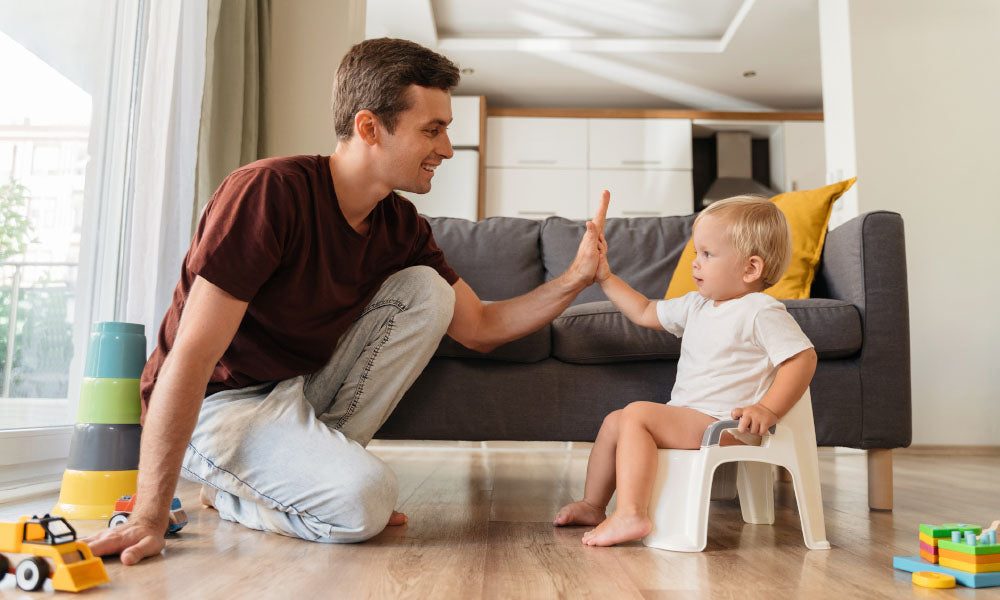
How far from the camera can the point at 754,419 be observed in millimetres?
1245

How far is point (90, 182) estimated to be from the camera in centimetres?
210

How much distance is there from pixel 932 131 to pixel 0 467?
154 inches

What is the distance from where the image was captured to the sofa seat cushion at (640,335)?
66.6 inches

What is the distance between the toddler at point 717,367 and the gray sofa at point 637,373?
21 cm

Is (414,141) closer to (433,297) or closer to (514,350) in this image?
(433,297)

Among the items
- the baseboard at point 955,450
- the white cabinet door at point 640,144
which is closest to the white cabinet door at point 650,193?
the white cabinet door at point 640,144

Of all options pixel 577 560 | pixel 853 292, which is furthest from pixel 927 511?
pixel 577 560

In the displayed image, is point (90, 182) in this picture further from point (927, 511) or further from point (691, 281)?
point (927, 511)

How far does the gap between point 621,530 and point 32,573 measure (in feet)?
2.77

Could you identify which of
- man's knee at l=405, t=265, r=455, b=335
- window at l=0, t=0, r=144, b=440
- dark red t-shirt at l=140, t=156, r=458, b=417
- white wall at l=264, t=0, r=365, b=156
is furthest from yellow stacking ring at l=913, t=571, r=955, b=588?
white wall at l=264, t=0, r=365, b=156

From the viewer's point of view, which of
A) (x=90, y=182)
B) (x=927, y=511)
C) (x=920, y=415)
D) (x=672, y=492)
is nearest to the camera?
(x=672, y=492)

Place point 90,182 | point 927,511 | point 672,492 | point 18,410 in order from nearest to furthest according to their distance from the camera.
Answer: point 672,492 < point 927,511 < point 18,410 < point 90,182

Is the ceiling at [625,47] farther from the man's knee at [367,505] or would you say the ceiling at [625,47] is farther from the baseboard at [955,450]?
the man's knee at [367,505]

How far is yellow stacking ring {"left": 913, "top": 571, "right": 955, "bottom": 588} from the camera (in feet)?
3.30
